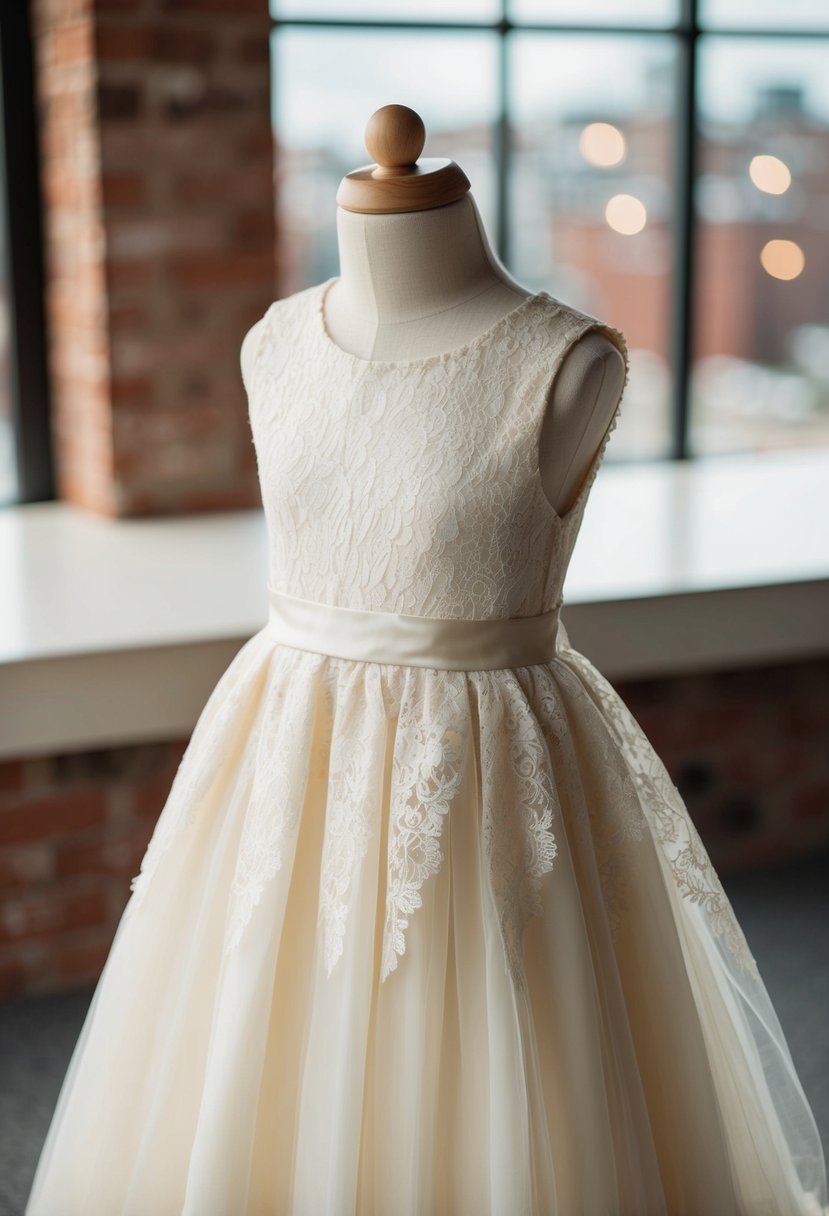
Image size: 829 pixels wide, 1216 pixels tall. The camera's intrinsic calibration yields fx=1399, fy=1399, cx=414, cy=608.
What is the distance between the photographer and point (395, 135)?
1.27 metres

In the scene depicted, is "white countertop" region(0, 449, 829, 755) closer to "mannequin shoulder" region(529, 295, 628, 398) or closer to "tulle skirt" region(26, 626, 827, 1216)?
"tulle skirt" region(26, 626, 827, 1216)

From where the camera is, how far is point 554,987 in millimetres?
1267

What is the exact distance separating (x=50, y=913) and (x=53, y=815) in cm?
17

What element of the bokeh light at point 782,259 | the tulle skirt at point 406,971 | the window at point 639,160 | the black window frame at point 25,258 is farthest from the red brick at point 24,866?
the bokeh light at point 782,259

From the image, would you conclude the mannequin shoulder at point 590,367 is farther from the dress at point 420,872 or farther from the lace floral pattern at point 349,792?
the lace floral pattern at point 349,792

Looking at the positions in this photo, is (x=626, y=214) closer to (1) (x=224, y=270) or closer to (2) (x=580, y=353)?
(1) (x=224, y=270)

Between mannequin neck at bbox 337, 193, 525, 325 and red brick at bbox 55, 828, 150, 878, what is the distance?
1233 millimetres

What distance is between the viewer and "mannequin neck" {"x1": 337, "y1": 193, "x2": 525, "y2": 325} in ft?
4.28

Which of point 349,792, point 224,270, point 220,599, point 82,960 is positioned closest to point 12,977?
point 82,960

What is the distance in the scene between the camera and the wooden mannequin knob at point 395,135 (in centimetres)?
127

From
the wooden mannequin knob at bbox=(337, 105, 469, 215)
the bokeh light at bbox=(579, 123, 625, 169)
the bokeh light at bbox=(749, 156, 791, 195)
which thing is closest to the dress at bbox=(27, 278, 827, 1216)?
the wooden mannequin knob at bbox=(337, 105, 469, 215)

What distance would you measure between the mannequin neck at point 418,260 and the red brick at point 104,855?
Answer: 1.23 metres

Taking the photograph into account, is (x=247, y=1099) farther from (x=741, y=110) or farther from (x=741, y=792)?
(x=741, y=110)
